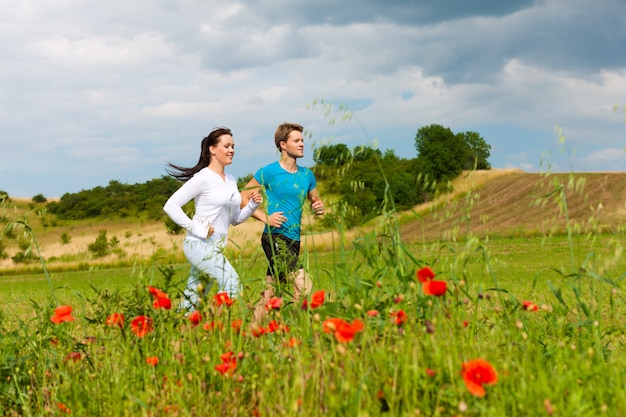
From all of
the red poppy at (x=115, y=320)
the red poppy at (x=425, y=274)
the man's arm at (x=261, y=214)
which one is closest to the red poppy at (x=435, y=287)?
the red poppy at (x=425, y=274)

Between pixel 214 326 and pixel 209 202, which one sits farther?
pixel 209 202

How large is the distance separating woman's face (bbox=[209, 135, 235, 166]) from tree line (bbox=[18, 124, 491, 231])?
3.66ft

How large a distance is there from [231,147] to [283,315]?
294 centimetres

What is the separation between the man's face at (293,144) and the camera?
7152 millimetres

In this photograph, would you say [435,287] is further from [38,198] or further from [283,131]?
[38,198]

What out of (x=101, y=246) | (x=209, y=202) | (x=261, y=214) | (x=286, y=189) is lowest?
(x=101, y=246)

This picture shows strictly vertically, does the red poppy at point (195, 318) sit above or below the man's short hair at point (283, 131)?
below

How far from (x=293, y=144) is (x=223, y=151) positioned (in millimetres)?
1047

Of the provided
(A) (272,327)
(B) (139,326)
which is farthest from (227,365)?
(B) (139,326)

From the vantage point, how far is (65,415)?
11.4ft

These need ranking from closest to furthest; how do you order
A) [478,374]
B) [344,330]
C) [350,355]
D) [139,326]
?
1. [478,374]
2. [344,330]
3. [350,355]
4. [139,326]

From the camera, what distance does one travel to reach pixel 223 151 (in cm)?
639

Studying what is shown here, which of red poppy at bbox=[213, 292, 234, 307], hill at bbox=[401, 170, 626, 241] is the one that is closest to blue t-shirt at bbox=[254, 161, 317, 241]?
red poppy at bbox=[213, 292, 234, 307]

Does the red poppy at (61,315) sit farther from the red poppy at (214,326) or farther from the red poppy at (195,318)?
the red poppy at (214,326)
